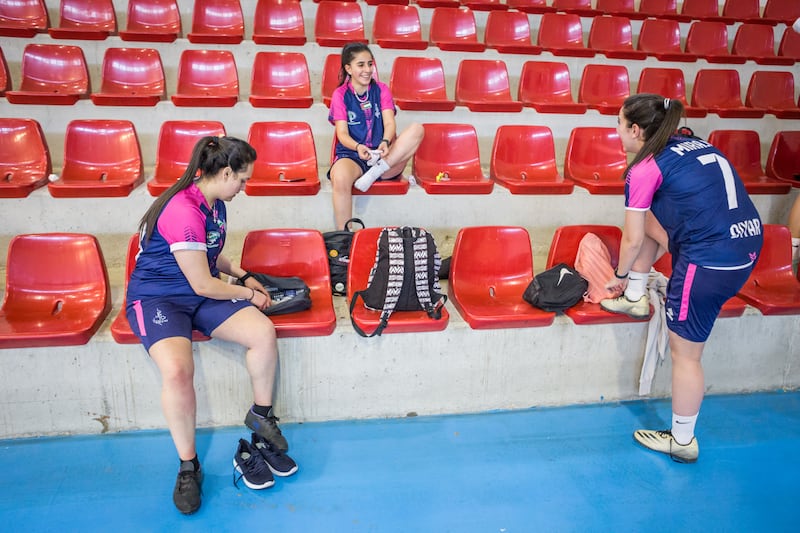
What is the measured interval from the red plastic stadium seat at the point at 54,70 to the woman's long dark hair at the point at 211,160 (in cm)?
247

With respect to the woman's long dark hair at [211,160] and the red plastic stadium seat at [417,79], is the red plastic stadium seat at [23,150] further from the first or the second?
the red plastic stadium seat at [417,79]

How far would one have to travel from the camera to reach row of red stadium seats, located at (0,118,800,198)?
3.45 meters

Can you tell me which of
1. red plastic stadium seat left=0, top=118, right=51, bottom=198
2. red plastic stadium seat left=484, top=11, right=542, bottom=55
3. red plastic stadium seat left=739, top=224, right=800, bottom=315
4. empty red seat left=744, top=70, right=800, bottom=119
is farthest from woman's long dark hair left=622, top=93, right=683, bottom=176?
empty red seat left=744, top=70, right=800, bottom=119

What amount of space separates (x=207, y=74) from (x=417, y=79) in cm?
149

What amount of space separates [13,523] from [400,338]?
1.50 meters

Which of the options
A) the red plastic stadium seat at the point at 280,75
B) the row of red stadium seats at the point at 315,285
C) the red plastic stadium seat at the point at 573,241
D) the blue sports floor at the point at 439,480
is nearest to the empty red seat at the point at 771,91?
the row of red stadium seats at the point at 315,285

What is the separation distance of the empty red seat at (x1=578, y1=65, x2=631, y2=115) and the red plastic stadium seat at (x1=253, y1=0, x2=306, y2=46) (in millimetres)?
2239

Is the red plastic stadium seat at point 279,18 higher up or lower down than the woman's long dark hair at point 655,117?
higher up

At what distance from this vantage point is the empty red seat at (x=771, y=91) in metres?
5.07

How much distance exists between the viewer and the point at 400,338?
8.58 feet

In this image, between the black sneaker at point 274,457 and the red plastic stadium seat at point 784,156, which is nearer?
the black sneaker at point 274,457

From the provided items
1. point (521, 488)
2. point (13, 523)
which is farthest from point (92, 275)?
point (521, 488)

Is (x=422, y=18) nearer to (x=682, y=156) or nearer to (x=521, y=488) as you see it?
(x=682, y=156)

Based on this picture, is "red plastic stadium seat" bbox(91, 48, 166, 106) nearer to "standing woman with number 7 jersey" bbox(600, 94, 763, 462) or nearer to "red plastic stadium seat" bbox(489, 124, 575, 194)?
"red plastic stadium seat" bbox(489, 124, 575, 194)
